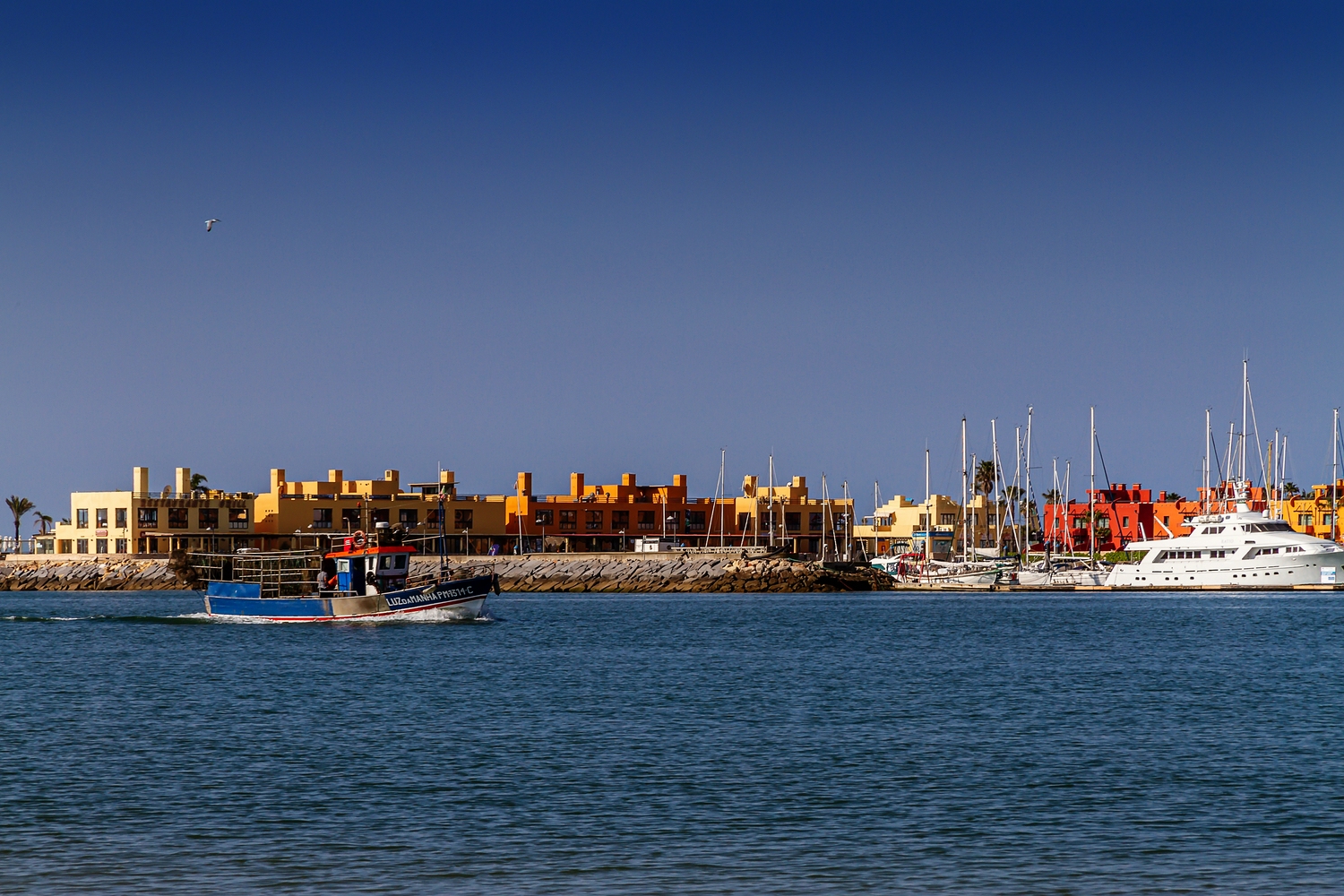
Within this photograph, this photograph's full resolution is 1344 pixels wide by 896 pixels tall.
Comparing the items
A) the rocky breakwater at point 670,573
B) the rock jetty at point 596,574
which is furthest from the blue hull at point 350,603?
the rocky breakwater at point 670,573

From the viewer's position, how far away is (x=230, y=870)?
858 inches

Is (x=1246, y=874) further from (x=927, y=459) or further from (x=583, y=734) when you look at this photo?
(x=927, y=459)

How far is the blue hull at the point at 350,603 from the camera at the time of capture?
7894 cm

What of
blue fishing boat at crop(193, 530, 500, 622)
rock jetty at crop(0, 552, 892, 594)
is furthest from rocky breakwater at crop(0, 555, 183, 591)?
blue fishing boat at crop(193, 530, 500, 622)

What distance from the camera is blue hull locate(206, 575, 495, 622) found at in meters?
78.9

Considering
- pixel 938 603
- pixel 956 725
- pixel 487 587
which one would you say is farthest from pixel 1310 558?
pixel 956 725

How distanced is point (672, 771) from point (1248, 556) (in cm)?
10755

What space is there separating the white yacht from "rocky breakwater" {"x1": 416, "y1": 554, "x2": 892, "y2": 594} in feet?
109

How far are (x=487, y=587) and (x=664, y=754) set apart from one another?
5157 cm

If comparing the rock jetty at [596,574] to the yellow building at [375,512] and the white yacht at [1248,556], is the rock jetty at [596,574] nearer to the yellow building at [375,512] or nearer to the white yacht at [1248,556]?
the yellow building at [375,512]

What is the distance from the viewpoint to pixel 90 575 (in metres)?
172

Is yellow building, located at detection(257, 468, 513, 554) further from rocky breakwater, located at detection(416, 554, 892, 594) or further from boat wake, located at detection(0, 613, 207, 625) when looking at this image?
boat wake, located at detection(0, 613, 207, 625)

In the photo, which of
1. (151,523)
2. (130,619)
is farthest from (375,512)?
(130,619)

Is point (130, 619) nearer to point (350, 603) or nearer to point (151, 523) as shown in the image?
point (350, 603)
